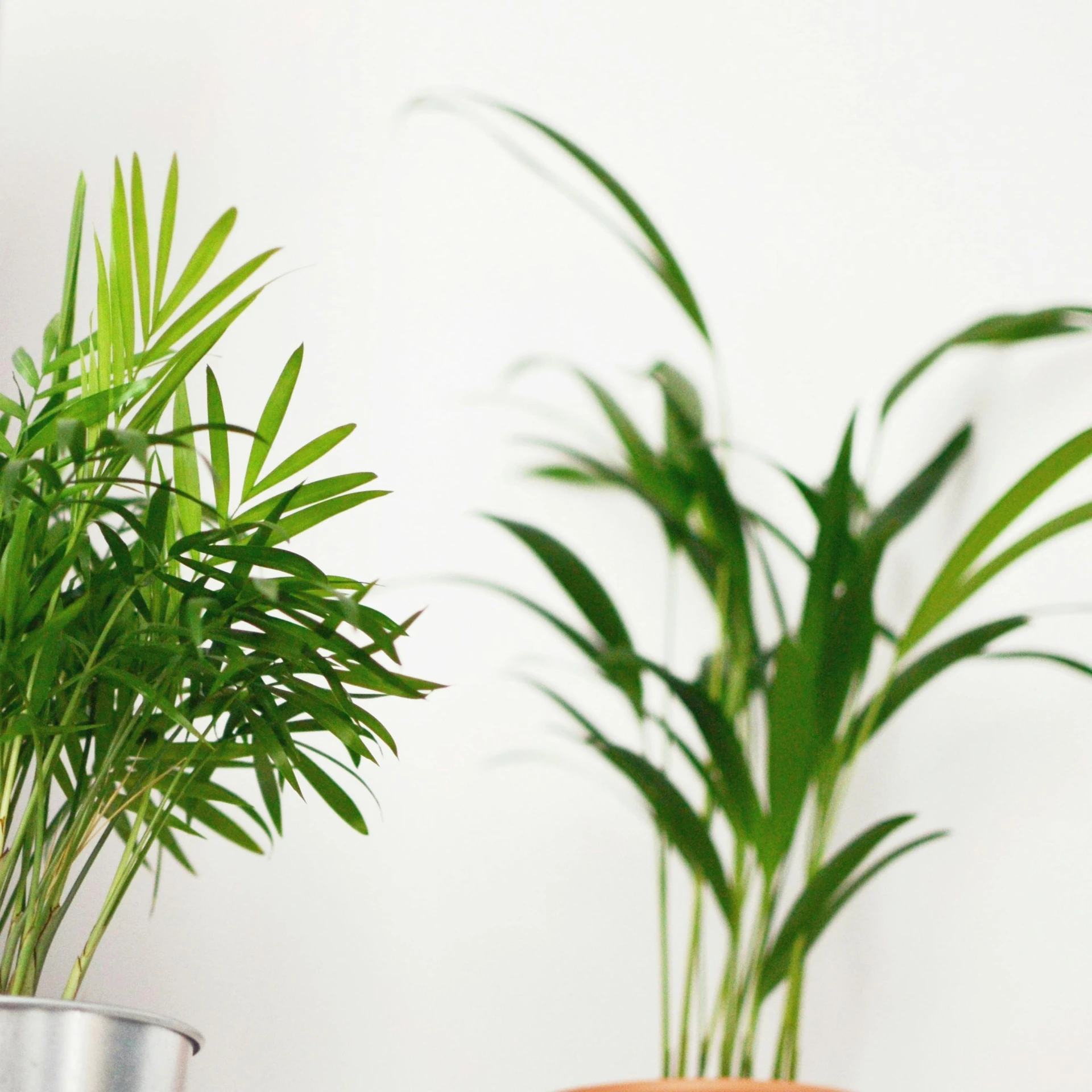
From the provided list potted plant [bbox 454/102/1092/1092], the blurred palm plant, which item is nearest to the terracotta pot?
potted plant [bbox 454/102/1092/1092]

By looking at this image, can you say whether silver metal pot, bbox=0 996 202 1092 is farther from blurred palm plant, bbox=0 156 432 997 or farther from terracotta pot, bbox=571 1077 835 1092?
terracotta pot, bbox=571 1077 835 1092

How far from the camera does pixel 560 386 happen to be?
4.50 ft

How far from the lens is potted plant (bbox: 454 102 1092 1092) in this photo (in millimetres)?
914

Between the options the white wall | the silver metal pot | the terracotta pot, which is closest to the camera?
the silver metal pot

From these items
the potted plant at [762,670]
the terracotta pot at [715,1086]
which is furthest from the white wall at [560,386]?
the terracotta pot at [715,1086]

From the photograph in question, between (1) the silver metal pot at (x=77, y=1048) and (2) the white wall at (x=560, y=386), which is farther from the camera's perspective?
(2) the white wall at (x=560, y=386)

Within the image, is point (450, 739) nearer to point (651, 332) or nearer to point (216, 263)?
point (651, 332)

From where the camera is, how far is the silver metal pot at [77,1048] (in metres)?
0.67

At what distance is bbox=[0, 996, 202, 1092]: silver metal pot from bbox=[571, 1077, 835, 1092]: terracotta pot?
13.2 inches

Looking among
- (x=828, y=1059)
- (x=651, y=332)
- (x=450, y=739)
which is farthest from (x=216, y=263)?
(x=828, y=1059)

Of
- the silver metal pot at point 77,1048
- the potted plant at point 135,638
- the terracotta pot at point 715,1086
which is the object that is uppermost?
the potted plant at point 135,638

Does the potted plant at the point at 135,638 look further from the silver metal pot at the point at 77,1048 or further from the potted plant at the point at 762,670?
the potted plant at the point at 762,670

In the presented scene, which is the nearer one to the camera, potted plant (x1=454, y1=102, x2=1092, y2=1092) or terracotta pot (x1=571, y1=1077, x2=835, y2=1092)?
terracotta pot (x1=571, y1=1077, x2=835, y2=1092)

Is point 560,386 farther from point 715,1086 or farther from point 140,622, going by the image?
point 715,1086
